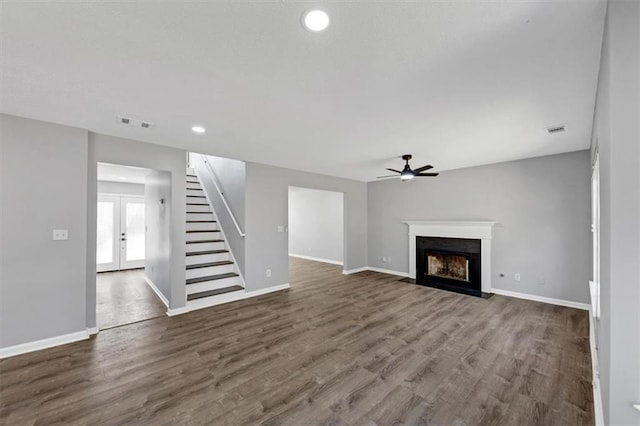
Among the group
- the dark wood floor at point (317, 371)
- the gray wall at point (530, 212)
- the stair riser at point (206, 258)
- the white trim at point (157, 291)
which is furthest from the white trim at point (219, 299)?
the gray wall at point (530, 212)

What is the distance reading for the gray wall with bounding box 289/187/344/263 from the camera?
8.37 meters

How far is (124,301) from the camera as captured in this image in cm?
448

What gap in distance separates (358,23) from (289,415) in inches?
105

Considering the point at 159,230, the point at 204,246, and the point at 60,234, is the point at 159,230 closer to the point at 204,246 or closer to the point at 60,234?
the point at 204,246

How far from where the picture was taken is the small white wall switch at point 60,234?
9.77ft

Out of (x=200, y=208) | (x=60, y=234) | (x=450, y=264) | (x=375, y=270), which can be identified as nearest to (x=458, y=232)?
(x=450, y=264)

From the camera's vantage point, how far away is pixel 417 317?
382 centimetres

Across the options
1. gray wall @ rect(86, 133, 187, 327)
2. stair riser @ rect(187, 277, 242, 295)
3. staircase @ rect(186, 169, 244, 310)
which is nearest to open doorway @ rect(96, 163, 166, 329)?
staircase @ rect(186, 169, 244, 310)

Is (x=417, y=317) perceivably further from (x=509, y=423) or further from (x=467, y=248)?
(x=467, y=248)

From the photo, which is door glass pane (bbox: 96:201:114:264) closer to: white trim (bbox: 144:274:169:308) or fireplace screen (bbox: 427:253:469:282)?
white trim (bbox: 144:274:169:308)

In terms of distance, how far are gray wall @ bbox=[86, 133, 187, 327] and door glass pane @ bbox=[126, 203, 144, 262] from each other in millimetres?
4318

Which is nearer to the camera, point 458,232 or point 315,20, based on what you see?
point 315,20

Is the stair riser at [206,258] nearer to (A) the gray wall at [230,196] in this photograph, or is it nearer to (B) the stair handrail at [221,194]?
(A) the gray wall at [230,196]

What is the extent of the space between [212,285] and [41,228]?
236 centimetres
